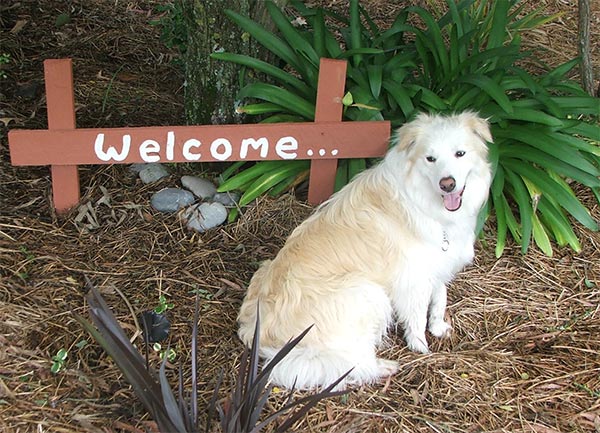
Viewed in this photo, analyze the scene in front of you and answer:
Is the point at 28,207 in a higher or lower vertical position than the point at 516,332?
higher

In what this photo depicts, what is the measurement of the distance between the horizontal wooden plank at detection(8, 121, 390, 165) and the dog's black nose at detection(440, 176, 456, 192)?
0.93 metres

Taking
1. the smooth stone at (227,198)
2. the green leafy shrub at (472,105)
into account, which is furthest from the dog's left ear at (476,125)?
the smooth stone at (227,198)

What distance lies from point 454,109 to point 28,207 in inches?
Answer: 101

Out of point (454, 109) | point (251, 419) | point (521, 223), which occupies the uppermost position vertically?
point (454, 109)

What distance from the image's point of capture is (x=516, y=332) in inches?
134

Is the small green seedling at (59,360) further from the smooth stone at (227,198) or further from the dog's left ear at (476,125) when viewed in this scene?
the dog's left ear at (476,125)

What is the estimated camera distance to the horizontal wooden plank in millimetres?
3562

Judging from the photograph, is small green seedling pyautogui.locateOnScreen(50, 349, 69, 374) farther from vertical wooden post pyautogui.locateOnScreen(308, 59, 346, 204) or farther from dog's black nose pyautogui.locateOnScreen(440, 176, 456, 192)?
dog's black nose pyautogui.locateOnScreen(440, 176, 456, 192)

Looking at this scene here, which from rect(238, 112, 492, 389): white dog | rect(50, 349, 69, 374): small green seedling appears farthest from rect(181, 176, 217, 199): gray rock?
rect(50, 349, 69, 374): small green seedling

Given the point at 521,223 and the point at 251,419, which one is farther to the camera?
the point at 521,223

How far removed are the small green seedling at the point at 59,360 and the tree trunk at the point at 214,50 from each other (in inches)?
70.5

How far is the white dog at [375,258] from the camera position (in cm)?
290

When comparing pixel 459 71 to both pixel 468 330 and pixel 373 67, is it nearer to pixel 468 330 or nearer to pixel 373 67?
pixel 373 67

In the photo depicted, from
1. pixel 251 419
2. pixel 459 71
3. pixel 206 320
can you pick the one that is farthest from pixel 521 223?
pixel 251 419
